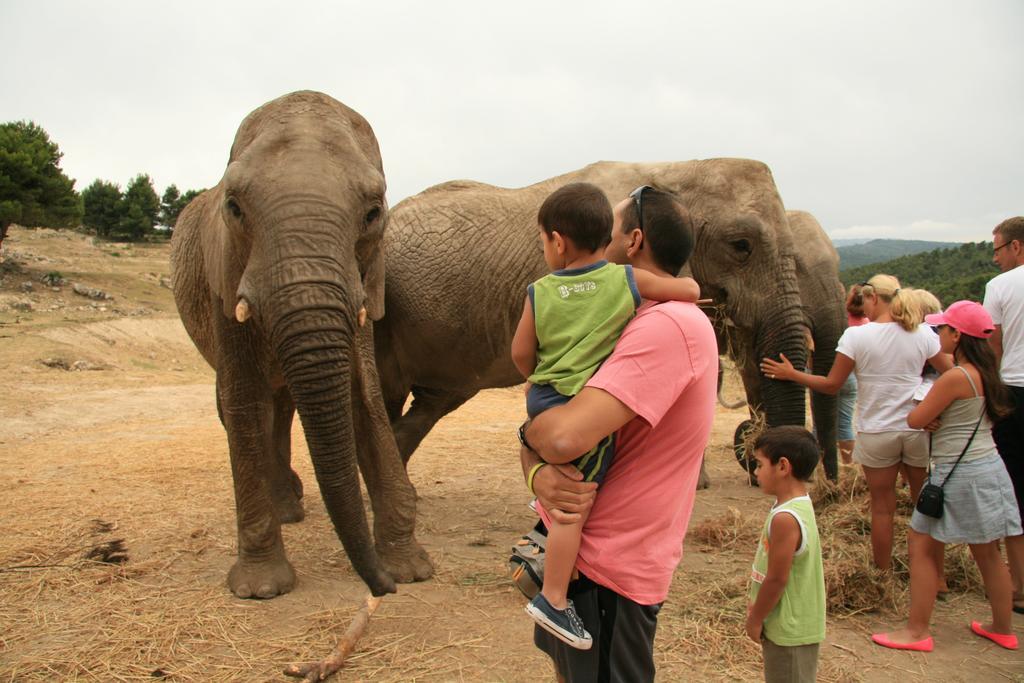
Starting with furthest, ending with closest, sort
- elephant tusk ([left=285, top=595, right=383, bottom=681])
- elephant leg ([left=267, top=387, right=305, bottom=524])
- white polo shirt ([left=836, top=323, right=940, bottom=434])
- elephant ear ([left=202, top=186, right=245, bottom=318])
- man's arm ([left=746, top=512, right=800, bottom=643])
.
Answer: elephant leg ([left=267, top=387, right=305, bottom=524]) → white polo shirt ([left=836, top=323, right=940, bottom=434]) → elephant ear ([left=202, top=186, right=245, bottom=318]) → elephant tusk ([left=285, top=595, right=383, bottom=681]) → man's arm ([left=746, top=512, right=800, bottom=643])

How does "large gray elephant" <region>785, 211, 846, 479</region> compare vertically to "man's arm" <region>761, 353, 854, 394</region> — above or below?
above

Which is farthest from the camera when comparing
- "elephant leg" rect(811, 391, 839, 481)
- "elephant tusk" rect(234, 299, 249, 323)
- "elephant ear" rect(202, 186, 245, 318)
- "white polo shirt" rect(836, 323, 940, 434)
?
"elephant leg" rect(811, 391, 839, 481)

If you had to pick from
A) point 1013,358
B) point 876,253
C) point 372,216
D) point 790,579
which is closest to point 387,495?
point 372,216

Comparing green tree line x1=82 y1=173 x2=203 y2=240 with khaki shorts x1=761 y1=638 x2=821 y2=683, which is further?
green tree line x1=82 y1=173 x2=203 y2=240

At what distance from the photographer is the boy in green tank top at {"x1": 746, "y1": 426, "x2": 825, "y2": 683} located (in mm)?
3000

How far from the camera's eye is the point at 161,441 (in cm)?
1021

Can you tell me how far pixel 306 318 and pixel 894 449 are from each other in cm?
368

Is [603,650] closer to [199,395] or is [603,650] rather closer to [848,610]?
[848,610]

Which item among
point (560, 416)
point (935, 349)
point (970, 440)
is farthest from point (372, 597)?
point (935, 349)

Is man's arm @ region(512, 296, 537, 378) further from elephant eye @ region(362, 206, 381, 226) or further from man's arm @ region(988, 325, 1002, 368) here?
man's arm @ region(988, 325, 1002, 368)

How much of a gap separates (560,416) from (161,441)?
375 inches

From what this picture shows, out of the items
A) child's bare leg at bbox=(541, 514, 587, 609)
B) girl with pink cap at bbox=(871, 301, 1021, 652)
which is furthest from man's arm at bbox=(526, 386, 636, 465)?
girl with pink cap at bbox=(871, 301, 1021, 652)

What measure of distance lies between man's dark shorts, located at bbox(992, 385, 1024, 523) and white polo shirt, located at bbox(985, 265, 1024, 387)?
0.11 metres

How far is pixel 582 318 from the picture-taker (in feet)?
7.17
